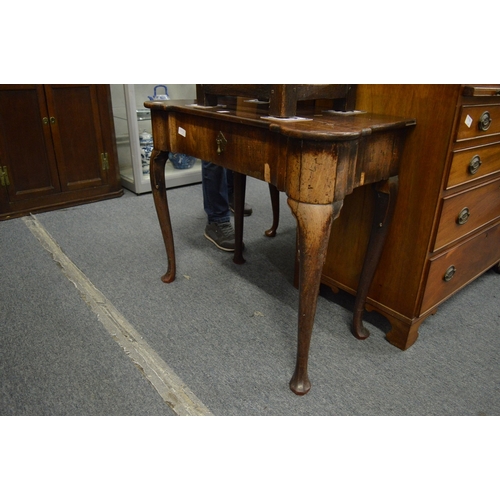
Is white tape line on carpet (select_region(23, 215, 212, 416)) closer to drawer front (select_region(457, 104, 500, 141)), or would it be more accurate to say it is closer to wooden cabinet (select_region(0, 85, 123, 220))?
A: wooden cabinet (select_region(0, 85, 123, 220))

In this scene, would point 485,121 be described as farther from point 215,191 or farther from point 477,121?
point 215,191

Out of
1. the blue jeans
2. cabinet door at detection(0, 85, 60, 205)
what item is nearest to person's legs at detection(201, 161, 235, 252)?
the blue jeans

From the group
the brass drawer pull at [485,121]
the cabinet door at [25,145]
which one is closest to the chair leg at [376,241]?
the brass drawer pull at [485,121]

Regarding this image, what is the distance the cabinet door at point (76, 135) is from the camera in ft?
8.05

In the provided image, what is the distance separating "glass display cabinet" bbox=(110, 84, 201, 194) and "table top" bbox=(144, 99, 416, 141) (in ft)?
4.39

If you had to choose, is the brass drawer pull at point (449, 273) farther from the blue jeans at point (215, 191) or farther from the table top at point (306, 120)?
the blue jeans at point (215, 191)

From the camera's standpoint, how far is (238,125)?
1.19 meters

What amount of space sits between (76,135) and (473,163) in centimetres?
219

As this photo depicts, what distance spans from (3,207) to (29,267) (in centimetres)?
74

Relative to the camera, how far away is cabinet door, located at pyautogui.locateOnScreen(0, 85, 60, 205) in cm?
230

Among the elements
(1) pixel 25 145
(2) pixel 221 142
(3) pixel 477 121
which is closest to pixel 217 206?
(2) pixel 221 142

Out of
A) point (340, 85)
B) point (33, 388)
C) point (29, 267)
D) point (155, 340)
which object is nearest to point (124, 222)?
point (29, 267)

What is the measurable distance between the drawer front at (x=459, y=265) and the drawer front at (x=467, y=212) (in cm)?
5

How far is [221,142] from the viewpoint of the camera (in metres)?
1.27
